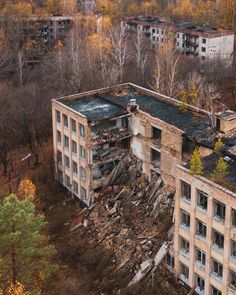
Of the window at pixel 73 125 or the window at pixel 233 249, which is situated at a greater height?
the window at pixel 73 125

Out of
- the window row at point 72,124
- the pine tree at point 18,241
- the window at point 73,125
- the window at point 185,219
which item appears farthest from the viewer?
the window at point 73,125

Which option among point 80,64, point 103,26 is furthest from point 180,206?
point 103,26

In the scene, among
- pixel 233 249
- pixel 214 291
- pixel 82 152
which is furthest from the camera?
pixel 82 152

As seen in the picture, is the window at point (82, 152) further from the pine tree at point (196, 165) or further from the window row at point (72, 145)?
the pine tree at point (196, 165)

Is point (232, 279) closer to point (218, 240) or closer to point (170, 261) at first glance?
point (218, 240)

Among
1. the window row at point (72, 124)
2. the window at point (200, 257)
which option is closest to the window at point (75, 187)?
the window row at point (72, 124)

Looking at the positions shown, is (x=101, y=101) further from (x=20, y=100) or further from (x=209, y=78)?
(x=209, y=78)

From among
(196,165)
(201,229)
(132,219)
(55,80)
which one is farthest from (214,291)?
(55,80)
